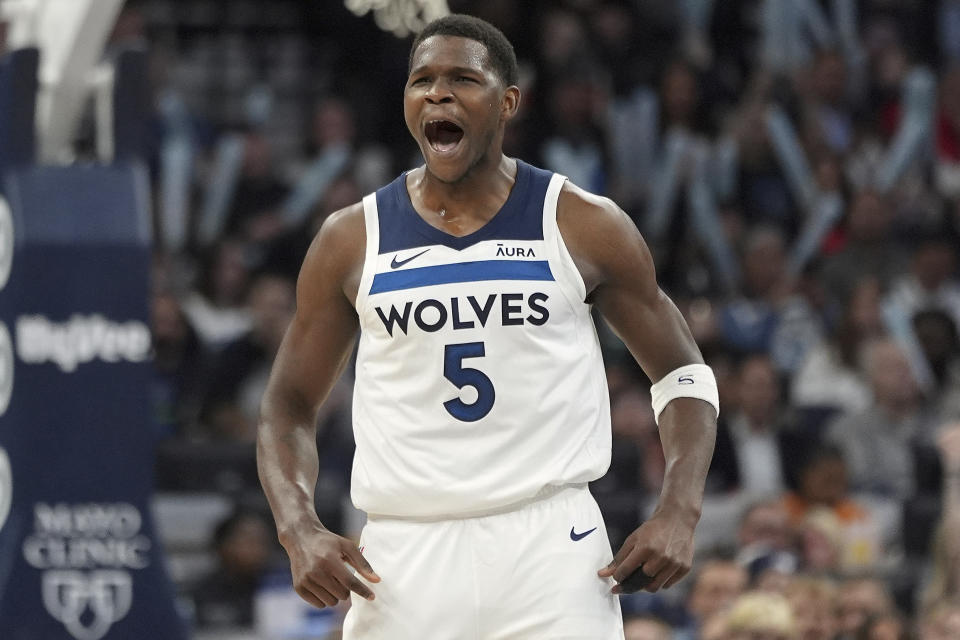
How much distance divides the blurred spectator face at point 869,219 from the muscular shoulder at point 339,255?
292 inches

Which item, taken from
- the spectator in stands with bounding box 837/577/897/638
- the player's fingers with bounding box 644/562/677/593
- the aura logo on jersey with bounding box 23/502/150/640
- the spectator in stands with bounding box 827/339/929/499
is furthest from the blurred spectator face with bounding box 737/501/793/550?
the player's fingers with bounding box 644/562/677/593

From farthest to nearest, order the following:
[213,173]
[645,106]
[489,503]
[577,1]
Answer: [577,1] → [645,106] → [213,173] → [489,503]

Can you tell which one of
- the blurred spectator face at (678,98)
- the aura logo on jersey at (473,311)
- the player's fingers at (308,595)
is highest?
the blurred spectator face at (678,98)

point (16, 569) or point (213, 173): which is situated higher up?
point (213, 173)

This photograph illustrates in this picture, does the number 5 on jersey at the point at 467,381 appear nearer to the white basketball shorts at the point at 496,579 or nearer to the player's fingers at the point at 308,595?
the white basketball shorts at the point at 496,579

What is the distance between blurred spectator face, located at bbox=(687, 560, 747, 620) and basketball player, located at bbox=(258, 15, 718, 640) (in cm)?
344

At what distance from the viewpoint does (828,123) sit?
12102 mm

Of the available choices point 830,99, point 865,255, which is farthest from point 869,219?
point 830,99

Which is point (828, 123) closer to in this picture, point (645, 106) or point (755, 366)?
point (645, 106)

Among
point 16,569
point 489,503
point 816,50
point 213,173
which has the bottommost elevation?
point 16,569

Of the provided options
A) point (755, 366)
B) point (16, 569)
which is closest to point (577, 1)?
point (755, 366)

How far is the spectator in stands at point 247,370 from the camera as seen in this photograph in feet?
30.1

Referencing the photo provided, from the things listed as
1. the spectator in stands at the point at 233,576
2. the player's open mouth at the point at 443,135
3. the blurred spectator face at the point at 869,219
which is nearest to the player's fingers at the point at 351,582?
the player's open mouth at the point at 443,135

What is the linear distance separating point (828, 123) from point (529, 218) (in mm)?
8460
